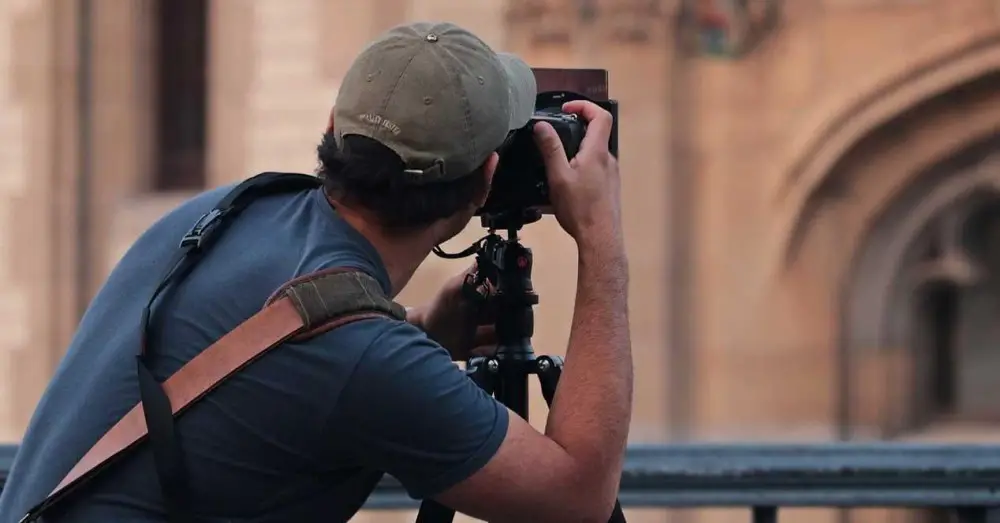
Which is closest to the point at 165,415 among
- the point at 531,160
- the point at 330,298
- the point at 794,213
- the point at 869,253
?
the point at 330,298

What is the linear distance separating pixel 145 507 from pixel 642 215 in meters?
4.46

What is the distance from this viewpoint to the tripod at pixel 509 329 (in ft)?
5.89

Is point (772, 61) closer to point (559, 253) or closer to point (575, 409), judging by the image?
point (559, 253)

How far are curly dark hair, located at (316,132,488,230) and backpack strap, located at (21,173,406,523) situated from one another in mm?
111

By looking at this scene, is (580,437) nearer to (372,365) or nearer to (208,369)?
(372,365)

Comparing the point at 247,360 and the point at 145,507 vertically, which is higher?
the point at 247,360

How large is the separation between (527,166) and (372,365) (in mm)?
378

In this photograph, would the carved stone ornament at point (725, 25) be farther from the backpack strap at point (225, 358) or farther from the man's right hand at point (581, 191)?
the backpack strap at point (225, 358)

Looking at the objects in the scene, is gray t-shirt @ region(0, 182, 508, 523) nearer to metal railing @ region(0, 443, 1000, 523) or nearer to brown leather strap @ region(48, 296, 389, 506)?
brown leather strap @ region(48, 296, 389, 506)

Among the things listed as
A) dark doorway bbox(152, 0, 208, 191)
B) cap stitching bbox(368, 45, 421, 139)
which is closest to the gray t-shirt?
cap stitching bbox(368, 45, 421, 139)

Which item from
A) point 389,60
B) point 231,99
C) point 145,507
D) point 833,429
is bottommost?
point 833,429

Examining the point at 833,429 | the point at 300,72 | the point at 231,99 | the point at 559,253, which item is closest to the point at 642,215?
the point at 559,253

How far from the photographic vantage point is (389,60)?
1.48 metres

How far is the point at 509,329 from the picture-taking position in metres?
1.84
